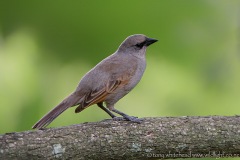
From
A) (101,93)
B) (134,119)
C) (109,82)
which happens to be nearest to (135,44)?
(109,82)

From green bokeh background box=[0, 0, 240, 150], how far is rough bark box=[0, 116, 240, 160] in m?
0.72

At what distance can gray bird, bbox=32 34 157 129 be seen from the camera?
6.41 metres

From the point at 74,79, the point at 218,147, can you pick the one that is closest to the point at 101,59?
the point at 74,79

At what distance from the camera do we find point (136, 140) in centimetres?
583

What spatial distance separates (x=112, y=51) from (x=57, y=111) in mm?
1236

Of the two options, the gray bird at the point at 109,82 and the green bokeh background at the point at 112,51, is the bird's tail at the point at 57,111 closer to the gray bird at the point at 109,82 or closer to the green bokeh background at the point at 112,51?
the gray bird at the point at 109,82

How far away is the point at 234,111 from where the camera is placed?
6.84 metres

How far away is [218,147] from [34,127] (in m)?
1.66

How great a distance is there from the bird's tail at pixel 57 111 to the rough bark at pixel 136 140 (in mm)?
302

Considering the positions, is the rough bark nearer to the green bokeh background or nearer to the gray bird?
the gray bird

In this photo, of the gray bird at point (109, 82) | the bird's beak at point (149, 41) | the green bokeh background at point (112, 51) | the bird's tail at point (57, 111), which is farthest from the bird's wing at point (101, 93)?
the bird's beak at point (149, 41)

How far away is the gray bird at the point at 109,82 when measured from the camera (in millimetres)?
6410

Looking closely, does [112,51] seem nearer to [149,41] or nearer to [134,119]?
[149,41]

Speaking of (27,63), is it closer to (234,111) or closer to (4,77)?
(4,77)
